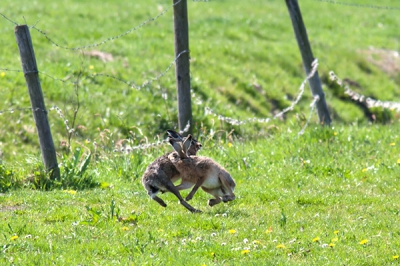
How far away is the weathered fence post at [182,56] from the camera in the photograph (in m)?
11.3

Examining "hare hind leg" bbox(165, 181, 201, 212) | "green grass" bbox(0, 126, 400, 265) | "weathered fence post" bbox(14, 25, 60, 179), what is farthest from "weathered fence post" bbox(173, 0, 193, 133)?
"hare hind leg" bbox(165, 181, 201, 212)

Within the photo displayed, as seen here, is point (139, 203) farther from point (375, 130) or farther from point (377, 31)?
point (377, 31)

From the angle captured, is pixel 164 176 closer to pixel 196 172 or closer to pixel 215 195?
pixel 196 172

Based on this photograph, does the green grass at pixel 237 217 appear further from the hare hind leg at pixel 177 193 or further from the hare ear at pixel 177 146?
the hare ear at pixel 177 146

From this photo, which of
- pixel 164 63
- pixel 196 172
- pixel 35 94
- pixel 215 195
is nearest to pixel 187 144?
pixel 196 172

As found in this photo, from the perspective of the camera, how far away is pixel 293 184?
1047 centimetres

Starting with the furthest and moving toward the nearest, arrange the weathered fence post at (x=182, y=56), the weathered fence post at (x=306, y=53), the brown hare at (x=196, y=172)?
the weathered fence post at (x=306, y=53) < the weathered fence post at (x=182, y=56) < the brown hare at (x=196, y=172)

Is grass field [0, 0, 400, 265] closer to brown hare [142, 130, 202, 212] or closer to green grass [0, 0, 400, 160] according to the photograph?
green grass [0, 0, 400, 160]

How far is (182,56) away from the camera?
11406 millimetres

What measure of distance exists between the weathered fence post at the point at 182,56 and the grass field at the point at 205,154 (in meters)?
0.67

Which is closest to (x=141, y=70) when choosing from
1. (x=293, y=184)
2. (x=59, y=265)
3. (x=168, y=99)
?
(x=168, y=99)

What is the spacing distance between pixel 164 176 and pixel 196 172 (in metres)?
0.42

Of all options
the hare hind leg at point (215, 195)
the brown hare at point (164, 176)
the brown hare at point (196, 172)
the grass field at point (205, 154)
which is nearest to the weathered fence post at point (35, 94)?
the grass field at point (205, 154)

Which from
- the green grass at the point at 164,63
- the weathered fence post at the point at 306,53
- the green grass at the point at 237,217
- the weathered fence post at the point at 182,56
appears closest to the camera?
the green grass at the point at 237,217
